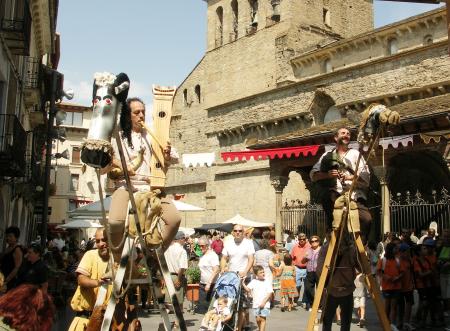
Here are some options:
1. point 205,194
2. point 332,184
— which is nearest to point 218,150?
point 205,194

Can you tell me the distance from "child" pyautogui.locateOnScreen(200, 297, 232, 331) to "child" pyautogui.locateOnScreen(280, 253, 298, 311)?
4.98 meters

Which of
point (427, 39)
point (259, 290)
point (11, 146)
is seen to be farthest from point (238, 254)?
point (427, 39)

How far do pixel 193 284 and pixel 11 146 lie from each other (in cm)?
529

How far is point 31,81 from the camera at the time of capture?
60.3 feet

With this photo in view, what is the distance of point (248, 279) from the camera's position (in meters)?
9.54

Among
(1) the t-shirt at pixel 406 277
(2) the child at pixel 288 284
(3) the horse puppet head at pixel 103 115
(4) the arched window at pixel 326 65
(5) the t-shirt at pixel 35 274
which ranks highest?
(4) the arched window at pixel 326 65

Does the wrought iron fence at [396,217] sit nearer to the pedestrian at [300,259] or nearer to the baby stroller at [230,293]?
the pedestrian at [300,259]

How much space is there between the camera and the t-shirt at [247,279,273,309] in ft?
29.7

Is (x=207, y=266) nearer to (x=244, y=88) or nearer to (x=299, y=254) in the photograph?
(x=299, y=254)

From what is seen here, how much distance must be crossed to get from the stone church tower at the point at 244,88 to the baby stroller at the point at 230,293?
22.2 meters

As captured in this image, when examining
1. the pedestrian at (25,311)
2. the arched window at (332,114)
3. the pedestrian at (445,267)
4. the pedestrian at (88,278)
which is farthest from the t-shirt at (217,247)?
the pedestrian at (25,311)

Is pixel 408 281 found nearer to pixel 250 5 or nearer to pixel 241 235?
pixel 241 235

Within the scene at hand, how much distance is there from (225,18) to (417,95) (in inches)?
783

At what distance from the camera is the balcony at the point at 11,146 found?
12.6 metres
